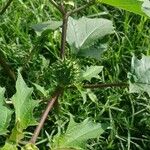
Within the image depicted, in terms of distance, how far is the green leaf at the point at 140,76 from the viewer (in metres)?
1.61

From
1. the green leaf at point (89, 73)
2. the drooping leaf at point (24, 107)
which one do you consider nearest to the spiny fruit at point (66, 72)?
the green leaf at point (89, 73)

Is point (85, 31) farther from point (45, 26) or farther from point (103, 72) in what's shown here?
point (103, 72)

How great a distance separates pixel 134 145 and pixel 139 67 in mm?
355

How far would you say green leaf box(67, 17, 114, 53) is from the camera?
1.81 metres

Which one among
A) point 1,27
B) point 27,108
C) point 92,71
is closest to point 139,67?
point 92,71

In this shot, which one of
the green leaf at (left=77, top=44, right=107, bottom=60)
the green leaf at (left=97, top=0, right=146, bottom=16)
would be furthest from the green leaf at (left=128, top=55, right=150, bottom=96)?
the green leaf at (left=97, top=0, right=146, bottom=16)

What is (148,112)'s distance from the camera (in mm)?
1962

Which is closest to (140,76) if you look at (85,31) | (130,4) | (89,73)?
(89,73)

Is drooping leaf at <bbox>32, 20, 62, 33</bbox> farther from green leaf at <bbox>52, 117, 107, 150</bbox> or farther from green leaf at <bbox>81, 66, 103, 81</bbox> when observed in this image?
green leaf at <bbox>52, 117, 107, 150</bbox>

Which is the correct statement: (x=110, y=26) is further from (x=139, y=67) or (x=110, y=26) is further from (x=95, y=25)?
(x=139, y=67)

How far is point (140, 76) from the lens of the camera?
5.47ft

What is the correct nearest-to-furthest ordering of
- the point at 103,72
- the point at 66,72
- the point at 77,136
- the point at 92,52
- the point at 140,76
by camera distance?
the point at 77,136 → the point at 66,72 → the point at 140,76 → the point at 92,52 → the point at 103,72

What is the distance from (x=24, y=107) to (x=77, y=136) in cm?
23

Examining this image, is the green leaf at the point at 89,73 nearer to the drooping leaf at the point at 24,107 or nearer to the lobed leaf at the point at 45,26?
the lobed leaf at the point at 45,26
